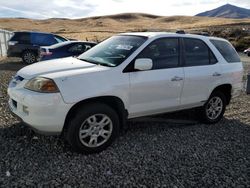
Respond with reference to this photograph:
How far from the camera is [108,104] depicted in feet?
16.1

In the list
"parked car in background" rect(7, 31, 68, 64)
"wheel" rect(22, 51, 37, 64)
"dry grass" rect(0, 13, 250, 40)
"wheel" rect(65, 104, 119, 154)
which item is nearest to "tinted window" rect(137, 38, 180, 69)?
"wheel" rect(65, 104, 119, 154)

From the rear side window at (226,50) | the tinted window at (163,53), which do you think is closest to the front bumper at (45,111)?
the tinted window at (163,53)

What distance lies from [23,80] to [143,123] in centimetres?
251

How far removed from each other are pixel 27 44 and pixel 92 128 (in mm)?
13584

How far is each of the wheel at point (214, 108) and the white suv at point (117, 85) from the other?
0.07 feet

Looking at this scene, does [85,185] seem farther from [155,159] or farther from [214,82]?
[214,82]

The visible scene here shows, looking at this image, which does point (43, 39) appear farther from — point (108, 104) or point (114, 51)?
point (108, 104)

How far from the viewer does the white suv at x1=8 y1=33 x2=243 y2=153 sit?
14.5 ft

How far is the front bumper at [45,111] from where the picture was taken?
4.34 meters

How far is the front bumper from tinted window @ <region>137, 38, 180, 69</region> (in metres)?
1.53

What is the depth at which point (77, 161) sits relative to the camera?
4527 mm

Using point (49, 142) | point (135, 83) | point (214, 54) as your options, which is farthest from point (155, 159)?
point (214, 54)

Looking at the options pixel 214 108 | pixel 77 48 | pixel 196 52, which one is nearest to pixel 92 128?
pixel 196 52

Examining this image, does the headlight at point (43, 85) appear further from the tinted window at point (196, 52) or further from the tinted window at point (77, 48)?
the tinted window at point (77, 48)
